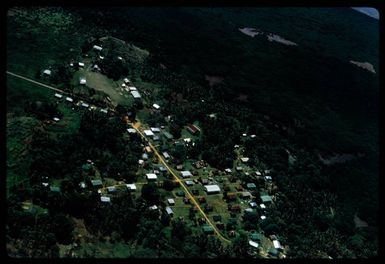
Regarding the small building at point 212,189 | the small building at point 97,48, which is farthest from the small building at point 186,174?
the small building at point 97,48

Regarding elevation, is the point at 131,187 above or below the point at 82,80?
below

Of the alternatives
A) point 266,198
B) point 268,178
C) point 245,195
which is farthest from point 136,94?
point 266,198

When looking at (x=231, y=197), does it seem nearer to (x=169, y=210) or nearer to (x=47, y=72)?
(x=169, y=210)

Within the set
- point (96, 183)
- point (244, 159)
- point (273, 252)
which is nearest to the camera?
point (273, 252)

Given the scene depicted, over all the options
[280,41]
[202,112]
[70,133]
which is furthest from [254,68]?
[70,133]

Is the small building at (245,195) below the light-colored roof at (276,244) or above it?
above

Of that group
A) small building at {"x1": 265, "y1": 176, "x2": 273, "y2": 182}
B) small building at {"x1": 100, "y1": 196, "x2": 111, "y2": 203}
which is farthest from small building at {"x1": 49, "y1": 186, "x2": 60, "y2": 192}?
small building at {"x1": 265, "y1": 176, "x2": 273, "y2": 182}

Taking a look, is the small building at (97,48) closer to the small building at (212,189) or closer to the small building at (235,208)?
the small building at (212,189)

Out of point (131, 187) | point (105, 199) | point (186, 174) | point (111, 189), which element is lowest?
point (186, 174)

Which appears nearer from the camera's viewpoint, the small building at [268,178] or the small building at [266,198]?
the small building at [266,198]
